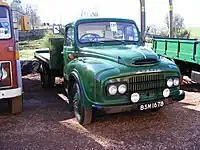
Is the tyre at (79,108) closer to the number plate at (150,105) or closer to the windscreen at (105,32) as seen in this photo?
the number plate at (150,105)

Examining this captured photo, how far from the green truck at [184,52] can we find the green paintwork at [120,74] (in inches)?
104

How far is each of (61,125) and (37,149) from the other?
41.4 inches

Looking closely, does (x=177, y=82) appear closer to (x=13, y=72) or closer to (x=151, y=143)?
(x=151, y=143)

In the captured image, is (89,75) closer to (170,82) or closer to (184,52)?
(170,82)

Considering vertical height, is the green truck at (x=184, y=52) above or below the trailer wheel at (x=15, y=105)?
above

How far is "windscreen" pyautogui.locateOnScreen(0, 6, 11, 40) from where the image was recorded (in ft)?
17.6

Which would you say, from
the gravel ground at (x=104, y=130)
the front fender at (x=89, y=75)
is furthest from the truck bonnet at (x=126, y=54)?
the gravel ground at (x=104, y=130)

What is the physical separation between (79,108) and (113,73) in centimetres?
111

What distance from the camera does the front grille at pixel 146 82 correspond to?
458 cm

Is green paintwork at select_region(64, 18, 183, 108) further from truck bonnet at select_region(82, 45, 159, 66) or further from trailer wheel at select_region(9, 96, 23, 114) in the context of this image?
trailer wheel at select_region(9, 96, 23, 114)

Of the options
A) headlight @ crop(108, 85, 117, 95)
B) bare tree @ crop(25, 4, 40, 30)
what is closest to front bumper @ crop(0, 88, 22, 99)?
headlight @ crop(108, 85, 117, 95)

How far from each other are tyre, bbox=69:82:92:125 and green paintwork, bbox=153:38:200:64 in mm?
3613

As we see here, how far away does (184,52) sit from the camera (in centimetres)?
801

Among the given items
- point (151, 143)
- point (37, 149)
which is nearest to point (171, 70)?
point (151, 143)
